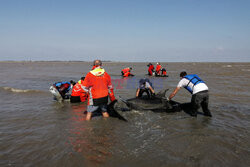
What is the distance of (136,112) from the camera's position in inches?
257

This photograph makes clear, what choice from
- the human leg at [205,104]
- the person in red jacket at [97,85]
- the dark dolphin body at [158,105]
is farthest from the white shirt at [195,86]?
the person in red jacket at [97,85]

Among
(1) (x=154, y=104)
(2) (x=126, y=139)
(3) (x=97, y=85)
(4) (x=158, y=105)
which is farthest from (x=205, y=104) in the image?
Result: (3) (x=97, y=85)

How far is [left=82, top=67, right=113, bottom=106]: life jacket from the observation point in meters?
5.22

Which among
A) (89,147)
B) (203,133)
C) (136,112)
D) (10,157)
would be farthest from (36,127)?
(203,133)

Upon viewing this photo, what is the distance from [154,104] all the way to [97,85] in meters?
2.37

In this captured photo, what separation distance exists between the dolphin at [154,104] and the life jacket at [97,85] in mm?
1257

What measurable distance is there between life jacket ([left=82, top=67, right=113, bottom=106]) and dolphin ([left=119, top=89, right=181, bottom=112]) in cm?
126

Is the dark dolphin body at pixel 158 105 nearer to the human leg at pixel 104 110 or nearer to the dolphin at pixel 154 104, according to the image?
the dolphin at pixel 154 104

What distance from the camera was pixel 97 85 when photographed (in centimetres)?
525

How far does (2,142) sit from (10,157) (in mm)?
892

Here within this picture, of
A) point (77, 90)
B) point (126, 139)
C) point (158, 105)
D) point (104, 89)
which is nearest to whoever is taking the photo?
point (126, 139)

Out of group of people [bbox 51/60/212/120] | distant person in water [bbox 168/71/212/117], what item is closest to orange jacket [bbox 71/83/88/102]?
group of people [bbox 51/60/212/120]

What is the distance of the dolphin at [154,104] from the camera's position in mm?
6414

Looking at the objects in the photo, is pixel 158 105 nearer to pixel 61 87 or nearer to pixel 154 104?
pixel 154 104
